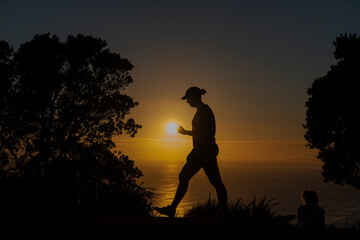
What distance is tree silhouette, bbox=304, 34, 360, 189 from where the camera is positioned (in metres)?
19.6

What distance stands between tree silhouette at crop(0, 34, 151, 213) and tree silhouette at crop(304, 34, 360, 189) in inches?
437

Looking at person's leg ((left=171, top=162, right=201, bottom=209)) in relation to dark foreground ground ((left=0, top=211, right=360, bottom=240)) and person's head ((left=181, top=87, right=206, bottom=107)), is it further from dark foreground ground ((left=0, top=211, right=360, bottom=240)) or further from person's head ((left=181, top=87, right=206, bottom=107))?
person's head ((left=181, top=87, right=206, bottom=107))

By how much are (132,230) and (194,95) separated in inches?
109

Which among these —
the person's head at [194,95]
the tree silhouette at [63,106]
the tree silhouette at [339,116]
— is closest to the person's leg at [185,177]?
the person's head at [194,95]

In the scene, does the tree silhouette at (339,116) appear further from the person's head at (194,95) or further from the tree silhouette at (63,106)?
the person's head at (194,95)

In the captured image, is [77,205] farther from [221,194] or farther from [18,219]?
[221,194]

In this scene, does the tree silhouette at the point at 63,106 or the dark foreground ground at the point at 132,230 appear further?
the tree silhouette at the point at 63,106

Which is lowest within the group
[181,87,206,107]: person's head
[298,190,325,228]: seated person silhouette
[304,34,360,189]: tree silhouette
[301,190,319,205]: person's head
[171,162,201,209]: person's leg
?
[298,190,325,228]: seated person silhouette

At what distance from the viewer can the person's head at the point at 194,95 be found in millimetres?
6426

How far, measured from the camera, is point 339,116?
66.8ft

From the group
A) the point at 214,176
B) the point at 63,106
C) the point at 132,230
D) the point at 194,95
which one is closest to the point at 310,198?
the point at 214,176

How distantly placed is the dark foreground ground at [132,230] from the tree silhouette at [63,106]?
10.2m

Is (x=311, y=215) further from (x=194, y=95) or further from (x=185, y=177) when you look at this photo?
(x=194, y=95)

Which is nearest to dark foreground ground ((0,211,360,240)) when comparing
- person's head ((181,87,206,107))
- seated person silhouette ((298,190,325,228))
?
seated person silhouette ((298,190,325,228))
